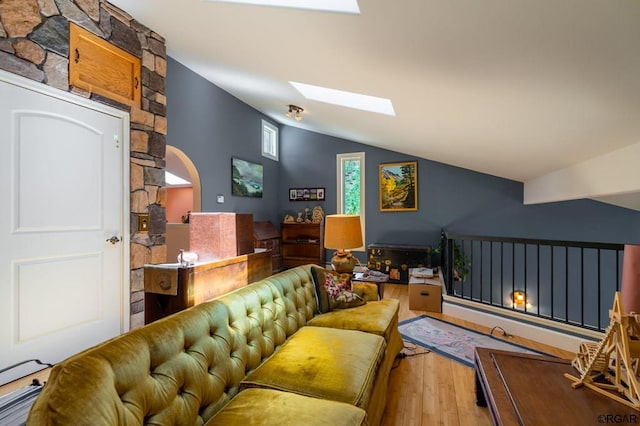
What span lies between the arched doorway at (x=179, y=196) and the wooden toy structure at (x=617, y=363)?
4332mm

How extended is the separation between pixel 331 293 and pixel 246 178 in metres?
3.53

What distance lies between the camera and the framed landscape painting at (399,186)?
5719 millimetres

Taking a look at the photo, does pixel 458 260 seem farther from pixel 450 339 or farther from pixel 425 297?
pixel 450 339

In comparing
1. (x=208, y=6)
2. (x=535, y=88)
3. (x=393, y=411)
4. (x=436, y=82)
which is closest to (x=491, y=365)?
(x=393, y=411)

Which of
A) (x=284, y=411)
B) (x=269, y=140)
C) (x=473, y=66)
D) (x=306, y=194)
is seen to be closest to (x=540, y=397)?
(x=284, y=411)

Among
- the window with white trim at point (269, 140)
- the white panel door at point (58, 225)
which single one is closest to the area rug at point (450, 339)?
the white panel door at point (58, 225)

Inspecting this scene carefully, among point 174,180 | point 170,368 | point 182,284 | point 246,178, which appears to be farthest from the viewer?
point 174,180

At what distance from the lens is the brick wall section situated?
83.8 inches

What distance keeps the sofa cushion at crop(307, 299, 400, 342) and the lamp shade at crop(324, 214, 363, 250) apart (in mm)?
574

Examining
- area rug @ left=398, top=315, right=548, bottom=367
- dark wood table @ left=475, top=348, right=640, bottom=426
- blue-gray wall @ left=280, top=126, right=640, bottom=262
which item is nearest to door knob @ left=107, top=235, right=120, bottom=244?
area rug @ left=398, top=315, right=548, bottom=367

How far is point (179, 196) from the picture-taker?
24.5 ft

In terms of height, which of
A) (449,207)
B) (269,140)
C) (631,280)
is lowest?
(631,280)

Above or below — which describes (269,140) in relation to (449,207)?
above

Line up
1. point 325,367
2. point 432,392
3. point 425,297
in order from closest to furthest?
point 325,367 < point 432,392 < point 425,297
